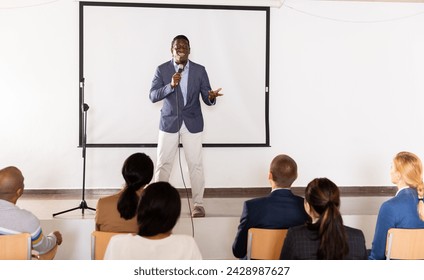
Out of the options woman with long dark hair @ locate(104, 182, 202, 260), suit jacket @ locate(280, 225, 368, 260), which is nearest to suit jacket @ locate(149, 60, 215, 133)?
suit jacket @ locate(280, 225, 368, 260)

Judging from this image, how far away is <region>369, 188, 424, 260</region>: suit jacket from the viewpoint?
240 cm

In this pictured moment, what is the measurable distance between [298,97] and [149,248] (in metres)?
4.29

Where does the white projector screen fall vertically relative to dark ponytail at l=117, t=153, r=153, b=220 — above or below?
above

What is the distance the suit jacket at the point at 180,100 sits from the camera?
167 inches

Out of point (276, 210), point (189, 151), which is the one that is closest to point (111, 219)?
point (276, 210)

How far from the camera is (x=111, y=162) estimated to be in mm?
5531

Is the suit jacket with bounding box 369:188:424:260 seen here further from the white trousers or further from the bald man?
the white trousers

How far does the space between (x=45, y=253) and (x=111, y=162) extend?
311cm

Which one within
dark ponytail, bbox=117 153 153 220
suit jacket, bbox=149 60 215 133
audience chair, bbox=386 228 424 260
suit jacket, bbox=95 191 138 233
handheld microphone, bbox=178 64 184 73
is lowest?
audience chair, bbox=386 228 424 260

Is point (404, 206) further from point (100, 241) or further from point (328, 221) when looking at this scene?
point (100, 241)

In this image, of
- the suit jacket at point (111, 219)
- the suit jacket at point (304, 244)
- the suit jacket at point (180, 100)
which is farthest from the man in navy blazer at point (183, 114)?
the suit jacket at point (304, 244)

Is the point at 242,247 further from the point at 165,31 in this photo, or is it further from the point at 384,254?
the point at 165,31

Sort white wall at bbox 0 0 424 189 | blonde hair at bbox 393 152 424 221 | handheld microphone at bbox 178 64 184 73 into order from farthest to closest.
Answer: white wall at bbox 0 0 424 189
handheld microphone at bbox 178 64 184 73
blonde hair at bbox 393 152 424 221

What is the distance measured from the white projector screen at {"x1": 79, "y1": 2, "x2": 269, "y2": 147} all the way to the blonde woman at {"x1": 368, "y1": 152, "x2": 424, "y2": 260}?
319cm
